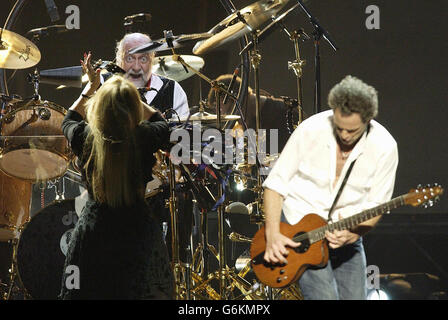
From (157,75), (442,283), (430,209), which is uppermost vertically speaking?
(157,75)

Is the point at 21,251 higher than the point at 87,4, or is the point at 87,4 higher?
the point at 87,4

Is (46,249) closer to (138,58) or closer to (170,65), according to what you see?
(138,58)

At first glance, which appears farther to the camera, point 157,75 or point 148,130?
point 157,75

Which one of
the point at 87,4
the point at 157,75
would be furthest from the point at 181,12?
the point at 157,75

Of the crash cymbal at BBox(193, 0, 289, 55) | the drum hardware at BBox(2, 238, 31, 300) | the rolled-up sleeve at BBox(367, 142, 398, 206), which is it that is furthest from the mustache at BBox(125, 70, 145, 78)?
the rolled-up sleeve at BBox(367, 142, 398, 206)

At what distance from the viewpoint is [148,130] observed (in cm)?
380

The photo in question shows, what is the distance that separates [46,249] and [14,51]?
2.03 m

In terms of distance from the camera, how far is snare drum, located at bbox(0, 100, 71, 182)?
5547 millimetres

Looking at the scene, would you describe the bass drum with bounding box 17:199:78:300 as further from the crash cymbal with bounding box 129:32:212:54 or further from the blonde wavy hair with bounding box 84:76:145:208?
the blonde wavy hair with bounding box 84:76:145:208

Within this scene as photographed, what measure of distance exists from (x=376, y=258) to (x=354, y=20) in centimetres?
272

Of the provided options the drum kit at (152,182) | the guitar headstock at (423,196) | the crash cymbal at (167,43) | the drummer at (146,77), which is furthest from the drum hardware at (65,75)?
the guitar headstock at (423,196)

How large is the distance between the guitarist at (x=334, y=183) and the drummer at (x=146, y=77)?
7.57ft

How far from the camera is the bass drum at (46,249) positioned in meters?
5.17
